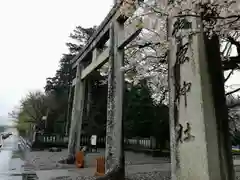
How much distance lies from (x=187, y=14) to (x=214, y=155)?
1699 millimetres

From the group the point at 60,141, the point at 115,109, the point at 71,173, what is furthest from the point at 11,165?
the point at 60,141

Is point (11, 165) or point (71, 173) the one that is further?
point (11, 165)

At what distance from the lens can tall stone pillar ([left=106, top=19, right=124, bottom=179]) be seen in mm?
6180

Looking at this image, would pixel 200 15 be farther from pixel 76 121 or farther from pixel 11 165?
pixel 11 165

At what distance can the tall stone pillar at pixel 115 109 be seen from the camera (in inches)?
243

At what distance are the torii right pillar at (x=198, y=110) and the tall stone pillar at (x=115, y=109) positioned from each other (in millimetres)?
3345

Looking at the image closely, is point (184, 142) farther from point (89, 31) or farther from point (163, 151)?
point (89, 31)

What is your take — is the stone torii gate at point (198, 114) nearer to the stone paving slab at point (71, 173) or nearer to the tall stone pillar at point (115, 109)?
the tall stone pillar at point (115, 109)

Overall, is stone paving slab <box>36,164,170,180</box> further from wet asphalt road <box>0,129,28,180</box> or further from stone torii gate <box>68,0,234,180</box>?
stone torii gate <box>68,0,234,180</box>

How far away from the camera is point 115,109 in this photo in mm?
6512

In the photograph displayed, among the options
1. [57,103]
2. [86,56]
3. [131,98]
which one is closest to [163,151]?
[131,98]

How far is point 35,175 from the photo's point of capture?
24.2 ft

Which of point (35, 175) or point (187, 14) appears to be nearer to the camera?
point (187, 14)

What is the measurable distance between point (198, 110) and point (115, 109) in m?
3.90
